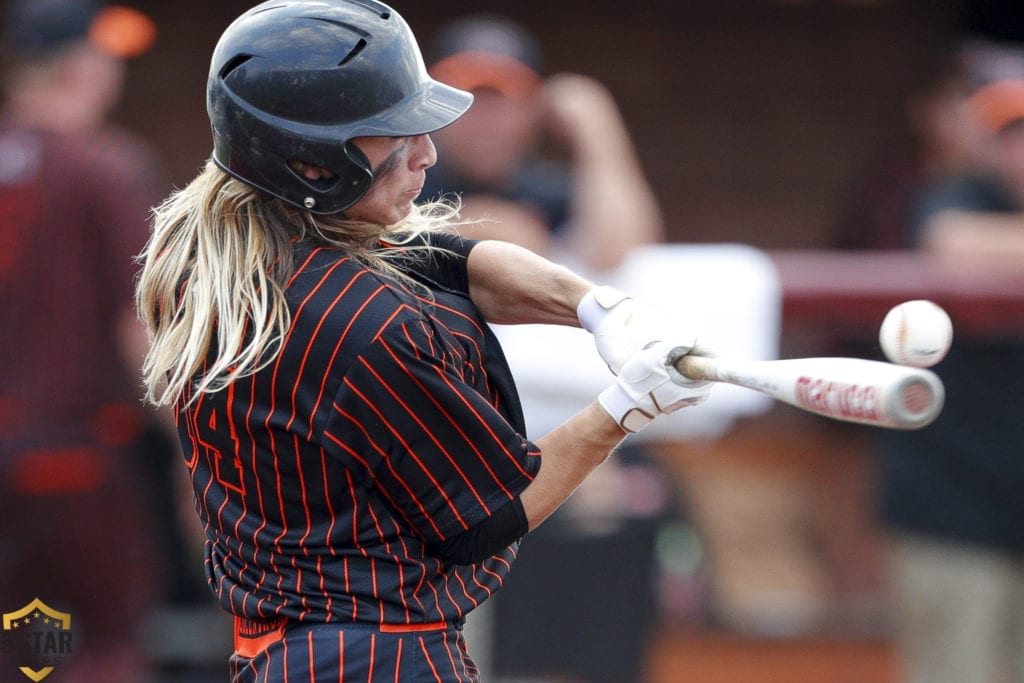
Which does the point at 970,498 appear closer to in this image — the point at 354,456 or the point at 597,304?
the point at 597,304

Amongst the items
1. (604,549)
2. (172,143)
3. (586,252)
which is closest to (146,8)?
(172,143)

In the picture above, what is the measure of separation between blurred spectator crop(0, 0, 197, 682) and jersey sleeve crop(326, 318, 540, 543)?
2.26 meters

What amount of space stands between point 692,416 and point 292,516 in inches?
108

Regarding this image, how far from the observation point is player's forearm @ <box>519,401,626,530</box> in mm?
2021

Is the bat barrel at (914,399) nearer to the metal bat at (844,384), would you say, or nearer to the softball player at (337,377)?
the metal bat at (844,384)

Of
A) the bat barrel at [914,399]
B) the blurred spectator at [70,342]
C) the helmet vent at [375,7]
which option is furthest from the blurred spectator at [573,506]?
the bat barrel at [914,399]

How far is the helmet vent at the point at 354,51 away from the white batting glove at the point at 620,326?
0.47 meters

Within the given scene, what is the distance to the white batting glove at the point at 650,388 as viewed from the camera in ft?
6.49

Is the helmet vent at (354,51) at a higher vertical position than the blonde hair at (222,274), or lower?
higher

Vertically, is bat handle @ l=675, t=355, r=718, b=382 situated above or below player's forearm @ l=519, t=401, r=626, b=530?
above

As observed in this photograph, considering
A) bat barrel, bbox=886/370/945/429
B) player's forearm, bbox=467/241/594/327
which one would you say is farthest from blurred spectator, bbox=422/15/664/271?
bat barrel, bbox=886/370/945/429

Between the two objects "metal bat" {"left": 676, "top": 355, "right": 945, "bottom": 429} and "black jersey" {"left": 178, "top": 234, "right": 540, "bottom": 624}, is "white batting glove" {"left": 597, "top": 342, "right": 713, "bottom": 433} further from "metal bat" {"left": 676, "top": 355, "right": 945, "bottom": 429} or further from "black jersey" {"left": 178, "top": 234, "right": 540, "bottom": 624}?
"black jersey" {"left": 178, "top": 234, "right": 540, "bottom": 624}

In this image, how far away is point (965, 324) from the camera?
412 centimetres

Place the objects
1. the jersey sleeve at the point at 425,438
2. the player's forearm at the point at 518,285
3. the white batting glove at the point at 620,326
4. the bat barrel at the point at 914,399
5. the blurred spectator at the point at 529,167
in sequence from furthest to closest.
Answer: the blurred spectator at the point at 529,167, the player's forearm at the point at 518,285, the white batting glove at the point at 620,326, the jersey sleeve at the point at 425,438, the bat barrel at the point at 914,399
